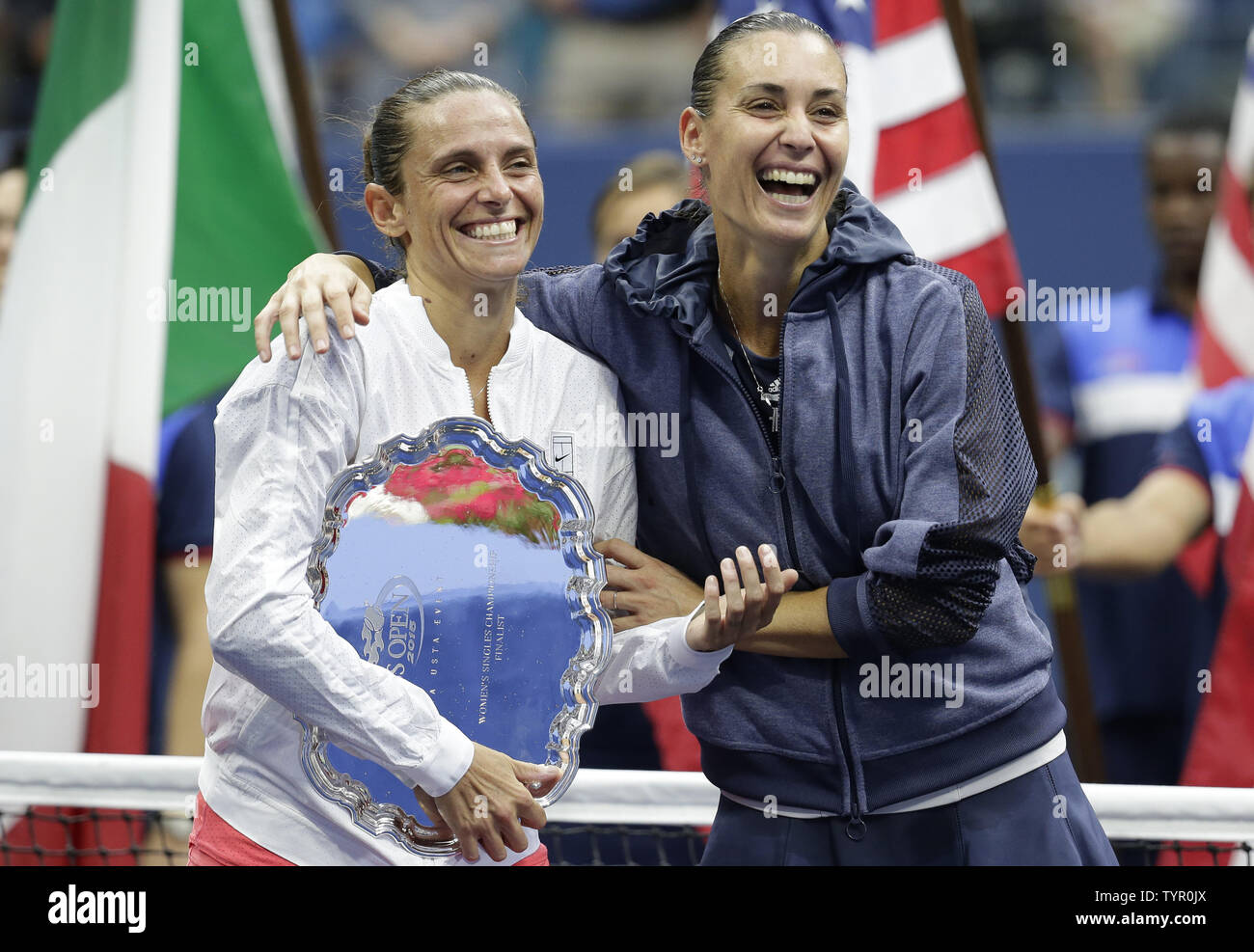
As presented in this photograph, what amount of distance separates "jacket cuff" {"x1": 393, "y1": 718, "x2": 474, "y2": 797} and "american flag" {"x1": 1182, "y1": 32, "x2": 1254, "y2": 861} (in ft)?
7.52

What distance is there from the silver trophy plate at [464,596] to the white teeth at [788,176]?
1.70 feet

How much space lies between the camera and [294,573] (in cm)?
190

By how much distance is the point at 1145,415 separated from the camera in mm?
3980

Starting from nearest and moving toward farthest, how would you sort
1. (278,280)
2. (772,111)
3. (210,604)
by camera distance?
(210,604)
(772,111)
(278,280)

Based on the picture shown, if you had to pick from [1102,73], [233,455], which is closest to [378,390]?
[233,455]

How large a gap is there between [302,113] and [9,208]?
2.84 ft

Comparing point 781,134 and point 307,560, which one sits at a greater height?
point 781,134

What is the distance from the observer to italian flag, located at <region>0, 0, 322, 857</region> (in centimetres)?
358

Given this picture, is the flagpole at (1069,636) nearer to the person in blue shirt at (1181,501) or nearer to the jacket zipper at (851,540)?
the person in blue shirt at (1181,501)

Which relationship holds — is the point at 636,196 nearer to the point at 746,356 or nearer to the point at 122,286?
the point at 122,286

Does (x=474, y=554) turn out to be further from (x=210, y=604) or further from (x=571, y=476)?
(x=210, y=604)

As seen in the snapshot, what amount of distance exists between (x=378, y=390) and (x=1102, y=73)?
5.49 meters

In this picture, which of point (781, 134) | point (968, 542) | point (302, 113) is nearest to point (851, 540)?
point (968, 542)

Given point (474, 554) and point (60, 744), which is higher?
point (474, 554)
